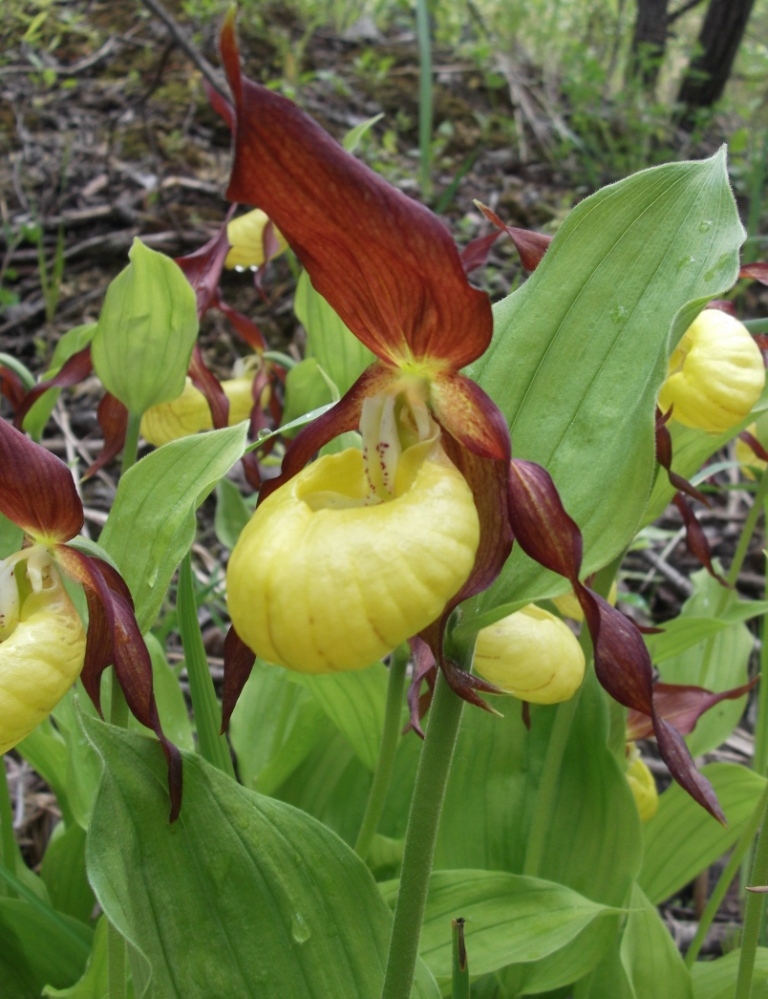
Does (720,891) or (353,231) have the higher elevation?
(353,231)

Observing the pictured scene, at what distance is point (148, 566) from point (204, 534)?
72.5 inches

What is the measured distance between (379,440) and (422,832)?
39 cm

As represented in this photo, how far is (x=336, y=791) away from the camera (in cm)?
168

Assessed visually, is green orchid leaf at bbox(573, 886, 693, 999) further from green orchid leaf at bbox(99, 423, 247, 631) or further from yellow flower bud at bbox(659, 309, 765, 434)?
green orchid leaf at bbox(99, 423, 247, 631)

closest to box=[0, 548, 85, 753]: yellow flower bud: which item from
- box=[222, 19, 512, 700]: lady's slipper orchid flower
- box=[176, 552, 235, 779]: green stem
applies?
box=[176, 552, 235, 779]: green stem

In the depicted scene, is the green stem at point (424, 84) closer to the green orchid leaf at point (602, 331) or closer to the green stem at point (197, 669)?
the green orchid leaf at point (602, 331)

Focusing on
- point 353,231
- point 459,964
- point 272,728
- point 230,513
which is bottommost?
point 272,728

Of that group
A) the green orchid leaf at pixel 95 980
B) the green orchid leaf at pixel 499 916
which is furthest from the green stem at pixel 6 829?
the green orchid leaf at pixel 499 916

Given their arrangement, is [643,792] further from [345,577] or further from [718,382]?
[345,577]

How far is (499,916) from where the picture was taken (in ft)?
4.16

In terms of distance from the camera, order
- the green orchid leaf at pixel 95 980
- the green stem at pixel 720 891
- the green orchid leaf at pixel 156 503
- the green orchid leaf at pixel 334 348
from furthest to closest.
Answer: the green orchid leaf at pixel 334 348, the green stem at pixel 720 891, the green orchid leaf at pixel 95 980, the green orchid leaf at pixel 156 503

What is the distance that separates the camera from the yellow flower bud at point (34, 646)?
3.05ft

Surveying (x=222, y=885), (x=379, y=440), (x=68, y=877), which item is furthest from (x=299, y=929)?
(x=68, y=877)

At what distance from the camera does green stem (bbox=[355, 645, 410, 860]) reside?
1307mm
